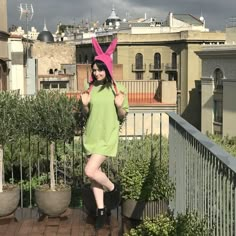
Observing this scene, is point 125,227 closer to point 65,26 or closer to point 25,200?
point 25,200

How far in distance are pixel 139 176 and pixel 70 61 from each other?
224 feet

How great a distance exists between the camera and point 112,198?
5605 mm

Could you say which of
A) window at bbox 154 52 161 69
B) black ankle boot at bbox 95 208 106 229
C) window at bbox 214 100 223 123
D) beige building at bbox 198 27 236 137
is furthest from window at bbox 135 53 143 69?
black ankle boot at bbox 95 208 106 229

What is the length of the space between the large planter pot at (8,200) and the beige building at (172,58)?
5367 centimetres

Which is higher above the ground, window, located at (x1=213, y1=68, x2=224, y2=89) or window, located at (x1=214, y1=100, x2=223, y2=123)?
window, located at (x1=213, y1=68, x2=224, y2=89)

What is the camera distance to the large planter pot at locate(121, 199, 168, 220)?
17.8ft

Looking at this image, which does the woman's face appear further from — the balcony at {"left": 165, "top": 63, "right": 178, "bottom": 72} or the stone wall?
the stone wall

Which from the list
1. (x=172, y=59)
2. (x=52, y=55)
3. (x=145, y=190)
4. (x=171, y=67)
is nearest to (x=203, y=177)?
(x=145, y=190)

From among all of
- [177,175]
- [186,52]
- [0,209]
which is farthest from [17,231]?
[186,52]

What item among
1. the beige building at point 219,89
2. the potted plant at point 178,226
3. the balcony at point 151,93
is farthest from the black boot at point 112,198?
the beige building at point 219,89

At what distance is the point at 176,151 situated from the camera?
501 cm

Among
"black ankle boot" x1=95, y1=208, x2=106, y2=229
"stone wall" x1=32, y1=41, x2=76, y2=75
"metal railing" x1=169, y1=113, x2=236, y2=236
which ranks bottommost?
"black ankle boot" x1=95, y1=208, x2=106, y2=229

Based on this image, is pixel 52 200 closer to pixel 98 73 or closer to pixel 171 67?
pixel 98 73

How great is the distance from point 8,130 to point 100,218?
4.45 feet
